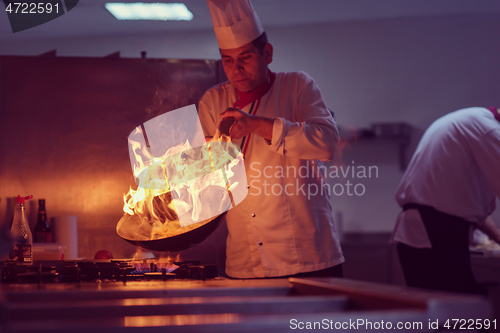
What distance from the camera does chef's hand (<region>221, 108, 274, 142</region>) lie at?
114 cm

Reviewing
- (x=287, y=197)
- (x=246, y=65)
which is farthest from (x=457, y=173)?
(x=246, y=65)

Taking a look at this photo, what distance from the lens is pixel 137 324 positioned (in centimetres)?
50

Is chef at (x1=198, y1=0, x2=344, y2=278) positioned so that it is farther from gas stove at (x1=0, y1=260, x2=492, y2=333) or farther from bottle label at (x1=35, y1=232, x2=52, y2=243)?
bottle label at (x1=35, y1=232, x2=52, y2=243)

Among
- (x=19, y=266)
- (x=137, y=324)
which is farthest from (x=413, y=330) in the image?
(x=19, y=266)

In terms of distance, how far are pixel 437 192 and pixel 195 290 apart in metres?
1.39

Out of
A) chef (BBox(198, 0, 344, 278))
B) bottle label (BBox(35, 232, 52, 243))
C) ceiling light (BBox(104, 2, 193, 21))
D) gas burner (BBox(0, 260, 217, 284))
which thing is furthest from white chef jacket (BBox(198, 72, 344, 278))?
ceiling light (BBox(104, 2, 193, 21))

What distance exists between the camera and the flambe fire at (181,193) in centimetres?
101

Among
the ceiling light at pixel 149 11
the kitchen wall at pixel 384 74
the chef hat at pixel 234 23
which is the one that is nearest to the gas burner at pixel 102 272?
the chef hat at pixel 234 23

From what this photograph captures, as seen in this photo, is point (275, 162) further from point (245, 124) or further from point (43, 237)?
point (43, 237)

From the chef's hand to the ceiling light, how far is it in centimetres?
211

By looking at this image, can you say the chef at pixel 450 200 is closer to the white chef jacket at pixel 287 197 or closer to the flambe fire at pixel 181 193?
the white chef jacket at pixel 287 197

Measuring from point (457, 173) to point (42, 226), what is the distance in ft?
6.12

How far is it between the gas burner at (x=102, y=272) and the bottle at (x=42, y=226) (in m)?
0.74

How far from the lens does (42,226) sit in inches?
72.6
